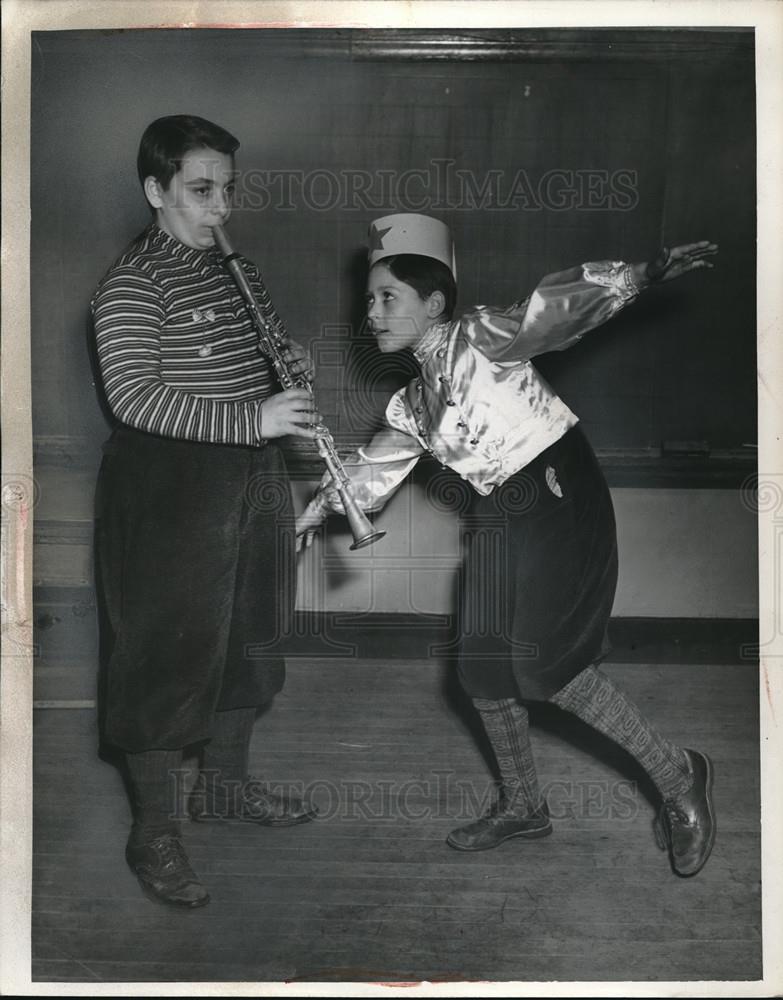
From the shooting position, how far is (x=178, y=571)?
86.6 inches

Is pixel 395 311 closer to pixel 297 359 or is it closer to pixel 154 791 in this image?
pixel 297 359

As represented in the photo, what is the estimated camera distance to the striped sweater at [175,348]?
2170mm

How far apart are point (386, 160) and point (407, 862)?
60.7 inches

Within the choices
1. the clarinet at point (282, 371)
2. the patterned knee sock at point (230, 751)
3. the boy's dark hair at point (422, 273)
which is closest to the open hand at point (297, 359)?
the clarinet at point (282, 371)

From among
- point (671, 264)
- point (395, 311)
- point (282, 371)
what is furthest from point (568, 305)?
point (282, 371)

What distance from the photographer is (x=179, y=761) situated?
224cm

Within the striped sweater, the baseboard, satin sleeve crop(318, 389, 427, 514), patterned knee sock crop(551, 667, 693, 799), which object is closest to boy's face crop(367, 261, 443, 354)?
satin sleeve crop(318, 389, 427, 514)

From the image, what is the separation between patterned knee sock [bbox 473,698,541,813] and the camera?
224cm

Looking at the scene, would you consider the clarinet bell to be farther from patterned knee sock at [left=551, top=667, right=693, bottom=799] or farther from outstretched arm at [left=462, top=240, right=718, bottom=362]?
patterned knee sock at [left=551, top=667, right=693, bottom=799]

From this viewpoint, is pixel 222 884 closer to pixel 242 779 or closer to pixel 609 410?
pixel 242 779

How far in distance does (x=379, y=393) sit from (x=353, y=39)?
2.55 feet

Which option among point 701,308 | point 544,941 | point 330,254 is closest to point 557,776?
point 544,941

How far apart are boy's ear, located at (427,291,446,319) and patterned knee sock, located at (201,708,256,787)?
38.0 inches

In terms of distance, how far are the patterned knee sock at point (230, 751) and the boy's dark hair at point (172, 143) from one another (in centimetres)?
118
